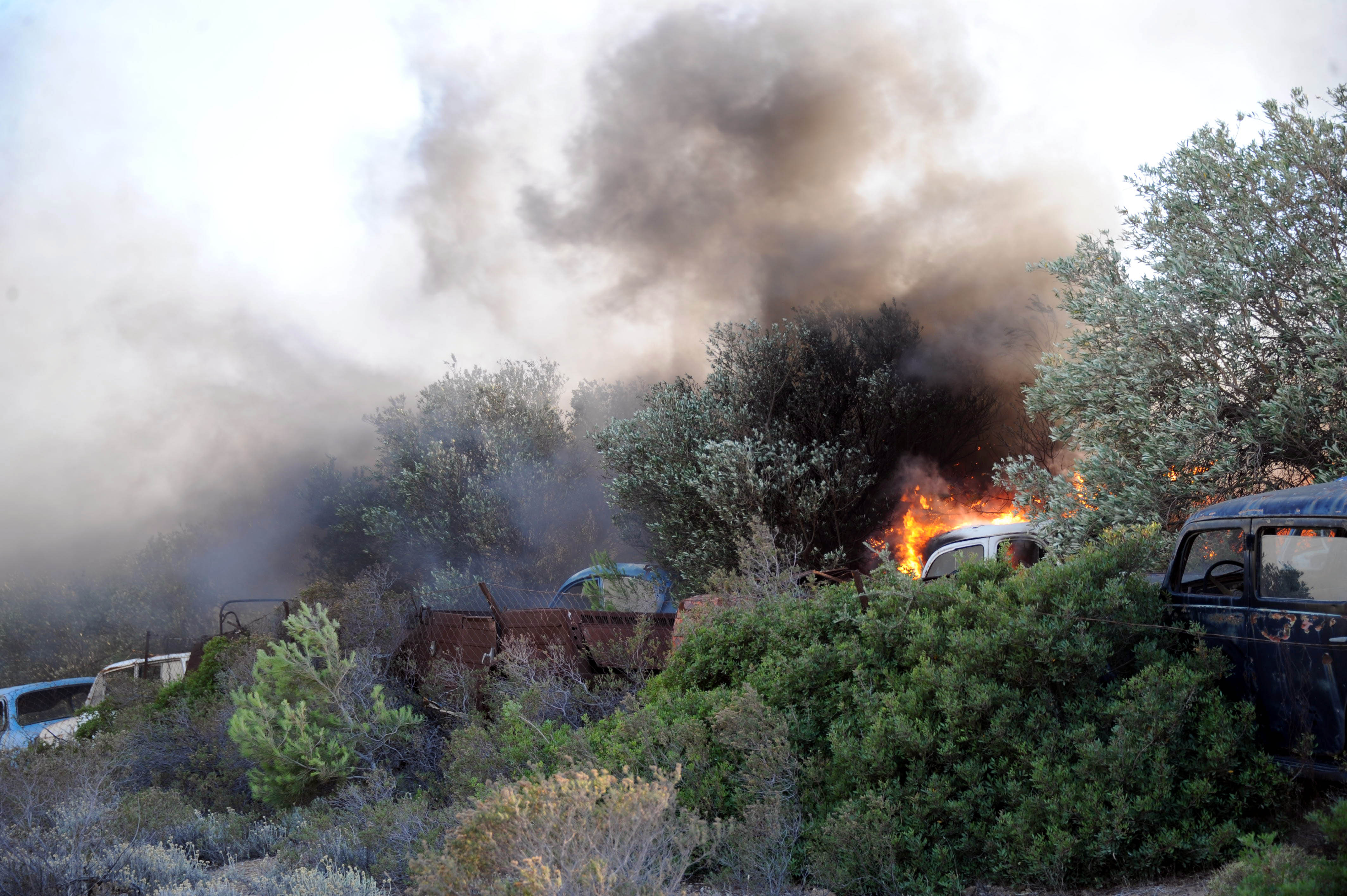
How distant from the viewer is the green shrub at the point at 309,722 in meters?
8.05

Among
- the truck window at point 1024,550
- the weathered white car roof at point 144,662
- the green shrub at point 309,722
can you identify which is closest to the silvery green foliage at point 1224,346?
the truck window at point 1024,550

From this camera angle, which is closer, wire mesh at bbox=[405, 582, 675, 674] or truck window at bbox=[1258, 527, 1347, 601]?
truck window at bbox=[1258, 527, 1347, 601]

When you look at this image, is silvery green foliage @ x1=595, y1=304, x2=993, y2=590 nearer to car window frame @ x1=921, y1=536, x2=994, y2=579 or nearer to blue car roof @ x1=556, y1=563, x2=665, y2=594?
blue car roof @ x1=556, y1=563, x2=665, y2=594

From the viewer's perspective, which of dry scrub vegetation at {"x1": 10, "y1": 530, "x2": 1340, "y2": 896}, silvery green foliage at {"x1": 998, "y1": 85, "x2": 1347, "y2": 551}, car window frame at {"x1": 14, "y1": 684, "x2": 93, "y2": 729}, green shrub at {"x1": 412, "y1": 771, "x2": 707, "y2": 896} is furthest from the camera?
car window frame at {"x1": 14, "y1": 684, "x2": 93, "y2": 729}

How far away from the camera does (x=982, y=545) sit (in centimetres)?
1048

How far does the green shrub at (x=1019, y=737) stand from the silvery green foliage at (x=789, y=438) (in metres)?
9.23

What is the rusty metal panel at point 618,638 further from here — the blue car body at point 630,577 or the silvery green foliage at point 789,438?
the silvery green foliage at point 789,438

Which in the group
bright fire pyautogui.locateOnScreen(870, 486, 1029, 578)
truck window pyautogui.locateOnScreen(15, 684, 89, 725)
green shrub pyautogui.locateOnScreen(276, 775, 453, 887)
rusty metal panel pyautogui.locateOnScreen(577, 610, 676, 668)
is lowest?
green shrub pyautogui.locateOnScreen(276, 775, 453, 887)

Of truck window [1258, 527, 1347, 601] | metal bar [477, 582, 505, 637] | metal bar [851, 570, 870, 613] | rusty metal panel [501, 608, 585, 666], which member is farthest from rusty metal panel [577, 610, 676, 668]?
truck window [1258, 527, 1347, 601]

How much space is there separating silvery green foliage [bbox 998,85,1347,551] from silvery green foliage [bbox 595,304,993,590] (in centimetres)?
610

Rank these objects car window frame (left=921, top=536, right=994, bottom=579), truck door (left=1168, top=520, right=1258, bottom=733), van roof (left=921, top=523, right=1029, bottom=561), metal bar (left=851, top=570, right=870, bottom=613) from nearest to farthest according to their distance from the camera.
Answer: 1. truck door (left=1168, top=520, right=1258, bottom=733)
2. metal bar (left=851, top=570, right=870, bottom=613)
3. van roof (left=921, top=523, right=1029, bottom=561)
4. car window frame (left=921, top=536, right=994, bottom=579)

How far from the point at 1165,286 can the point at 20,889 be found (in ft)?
35.7

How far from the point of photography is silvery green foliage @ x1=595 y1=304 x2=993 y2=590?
15.2 meters

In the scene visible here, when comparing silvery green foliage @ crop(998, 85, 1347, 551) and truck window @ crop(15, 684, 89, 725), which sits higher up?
silvery green foliage @ crop(998, 85, 1347, 551)
